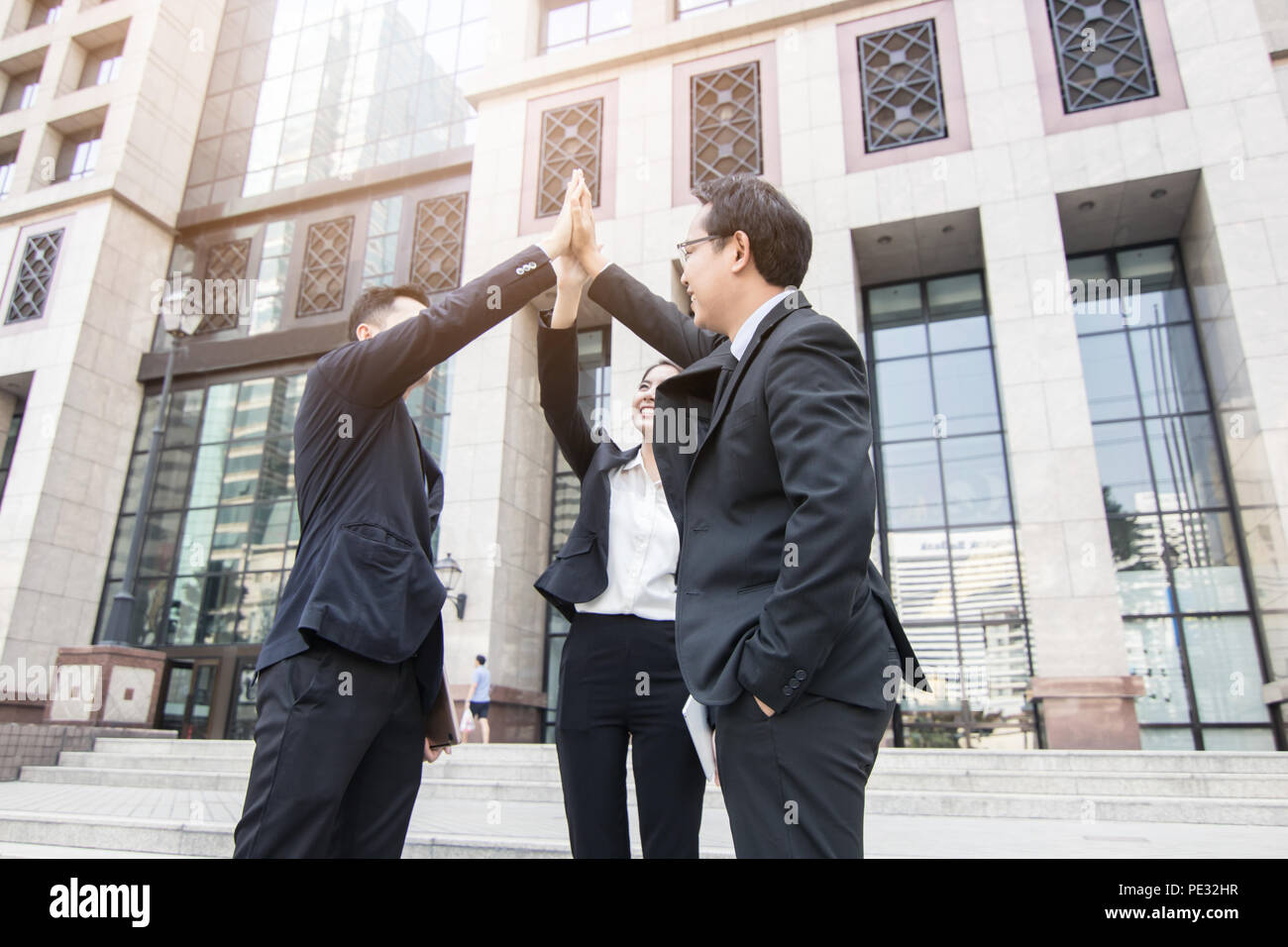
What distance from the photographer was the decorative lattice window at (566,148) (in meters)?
16.5

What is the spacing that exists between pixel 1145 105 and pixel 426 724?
16139 millimetres

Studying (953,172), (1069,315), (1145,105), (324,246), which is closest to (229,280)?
(324,246)

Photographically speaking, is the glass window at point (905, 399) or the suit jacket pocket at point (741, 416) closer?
the suit jacket pocket at point (741, 416)

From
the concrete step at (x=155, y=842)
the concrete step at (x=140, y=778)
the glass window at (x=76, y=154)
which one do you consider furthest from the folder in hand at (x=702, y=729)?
the glass window at (x=76, y=154)

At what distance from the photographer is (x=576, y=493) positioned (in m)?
16.9

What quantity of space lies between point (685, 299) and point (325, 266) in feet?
30.3

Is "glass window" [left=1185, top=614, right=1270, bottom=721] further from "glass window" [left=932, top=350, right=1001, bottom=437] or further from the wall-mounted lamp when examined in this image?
the wall-mounted lamp

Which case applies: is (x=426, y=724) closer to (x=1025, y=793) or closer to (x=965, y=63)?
(x=1025, y=793)

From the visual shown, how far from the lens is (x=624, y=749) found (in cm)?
273

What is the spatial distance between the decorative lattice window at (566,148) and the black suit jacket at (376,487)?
1485 centimetres

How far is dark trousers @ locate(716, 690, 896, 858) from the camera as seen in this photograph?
153 centimetres

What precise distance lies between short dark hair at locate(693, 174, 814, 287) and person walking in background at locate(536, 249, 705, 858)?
2.69 feet

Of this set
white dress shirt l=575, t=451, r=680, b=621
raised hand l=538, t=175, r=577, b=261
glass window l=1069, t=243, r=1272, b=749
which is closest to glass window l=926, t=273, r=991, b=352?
glass window l=1069, t=243, r=1272, b=749

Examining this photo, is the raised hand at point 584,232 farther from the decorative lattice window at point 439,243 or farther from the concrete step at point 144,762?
the decorative lattice window at point 439,243
